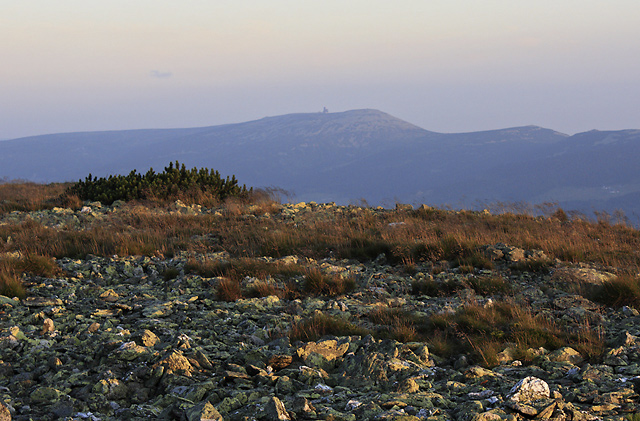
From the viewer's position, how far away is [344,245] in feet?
31.7

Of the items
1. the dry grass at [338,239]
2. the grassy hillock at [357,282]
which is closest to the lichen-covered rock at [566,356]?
the grassy hillock at [357,282]

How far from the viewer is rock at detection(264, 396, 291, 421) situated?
3.30m

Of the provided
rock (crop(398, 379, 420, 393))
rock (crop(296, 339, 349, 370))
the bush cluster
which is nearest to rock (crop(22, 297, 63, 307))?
rock (crop(296, 339, 349, 370))

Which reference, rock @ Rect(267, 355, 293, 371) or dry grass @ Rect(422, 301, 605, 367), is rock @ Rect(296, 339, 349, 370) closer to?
rock @ Rect(267, 355, 293, 371)

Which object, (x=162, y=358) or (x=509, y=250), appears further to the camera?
(x=509, y=250)

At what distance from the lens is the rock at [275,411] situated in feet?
10.8

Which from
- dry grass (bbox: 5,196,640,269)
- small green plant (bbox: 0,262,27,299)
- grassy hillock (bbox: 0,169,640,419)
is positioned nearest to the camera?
grassy hillock (bbox: 0,169,640,419)

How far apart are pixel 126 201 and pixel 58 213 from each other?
2.72 m

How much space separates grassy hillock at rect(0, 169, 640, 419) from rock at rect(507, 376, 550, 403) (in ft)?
0.87

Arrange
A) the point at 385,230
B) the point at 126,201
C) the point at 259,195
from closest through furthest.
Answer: the point at 385,230
the point at 126,201
the point at 259,195

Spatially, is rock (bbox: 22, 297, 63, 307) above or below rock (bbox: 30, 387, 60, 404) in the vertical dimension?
above

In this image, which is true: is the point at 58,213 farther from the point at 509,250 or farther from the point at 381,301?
the point at 509,250

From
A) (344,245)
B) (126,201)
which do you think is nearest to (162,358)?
(344,245)

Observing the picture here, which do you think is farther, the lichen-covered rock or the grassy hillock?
the grassy hillock
